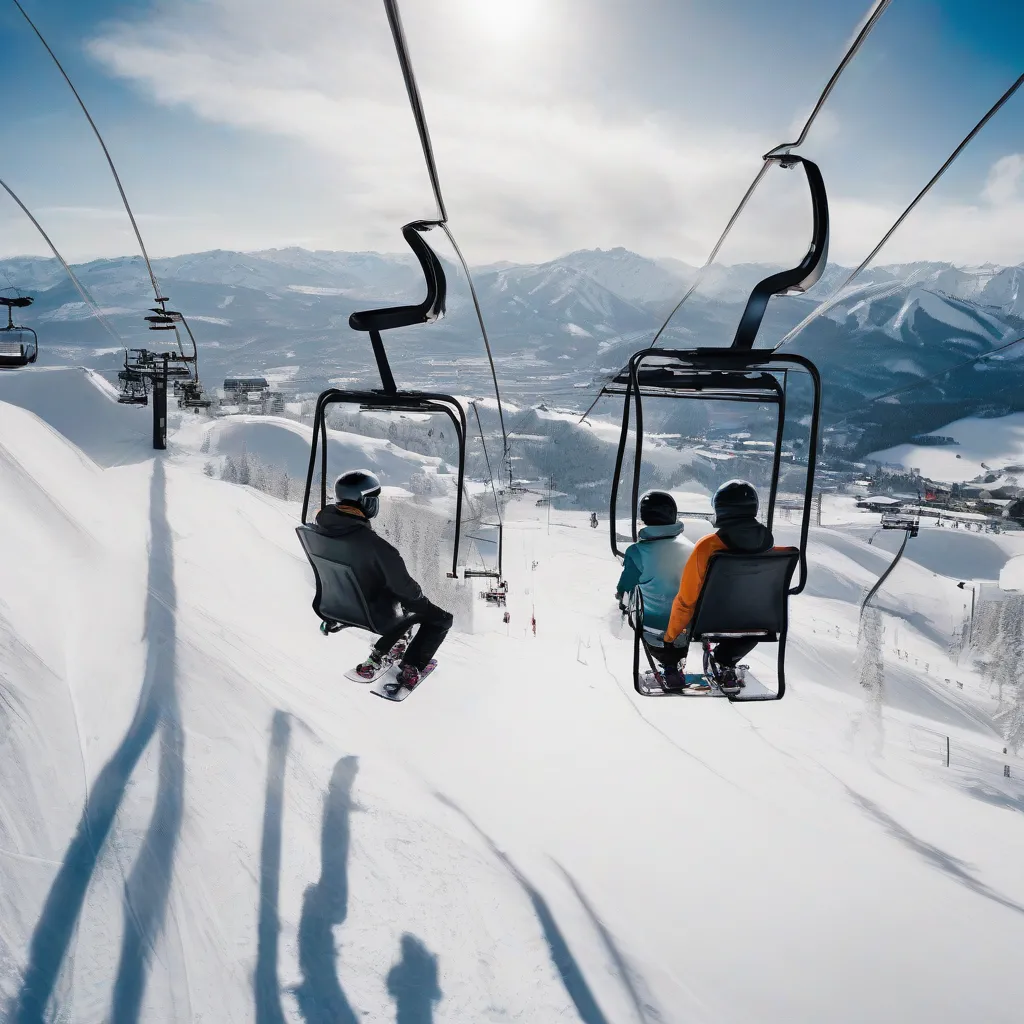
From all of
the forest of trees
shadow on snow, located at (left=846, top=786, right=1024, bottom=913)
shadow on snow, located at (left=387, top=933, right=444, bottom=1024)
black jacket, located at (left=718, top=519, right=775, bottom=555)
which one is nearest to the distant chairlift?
shadow on snow, located at (left=387, top=933, right=444, bottom=1024)

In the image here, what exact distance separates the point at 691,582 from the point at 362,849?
364 centimetres

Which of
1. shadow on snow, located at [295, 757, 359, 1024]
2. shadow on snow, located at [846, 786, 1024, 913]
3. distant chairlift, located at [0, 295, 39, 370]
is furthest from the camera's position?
distant chairlift, located at [0, 295, 39, 370]

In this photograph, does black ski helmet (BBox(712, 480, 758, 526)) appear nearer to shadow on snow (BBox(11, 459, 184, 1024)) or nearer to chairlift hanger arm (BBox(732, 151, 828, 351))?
chairlift hanger arm (BBox(732, 151, 828, 351))

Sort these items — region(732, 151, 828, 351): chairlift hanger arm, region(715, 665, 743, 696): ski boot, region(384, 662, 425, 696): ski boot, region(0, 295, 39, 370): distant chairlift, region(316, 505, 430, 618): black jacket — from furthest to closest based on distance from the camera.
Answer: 1. region(0, 295, 39, 370): distant chairlift
2. region(384, 662, 425, 696): ski boot
3. region(715, 665, 743, 696): ski boot
4. region(316, 505, 430, 618): black jacket
5. region(732, 151, 828, 351): chairlift hanger arm

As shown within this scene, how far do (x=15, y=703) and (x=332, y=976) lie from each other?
322 cm

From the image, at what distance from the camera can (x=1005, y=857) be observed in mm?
11852

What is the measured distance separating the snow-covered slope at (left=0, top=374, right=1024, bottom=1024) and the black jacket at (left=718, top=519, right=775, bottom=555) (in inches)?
141

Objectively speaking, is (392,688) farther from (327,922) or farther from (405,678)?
(327,922)

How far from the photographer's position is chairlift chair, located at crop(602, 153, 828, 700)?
11.2ft

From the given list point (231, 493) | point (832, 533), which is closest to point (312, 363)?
point (832, 533)

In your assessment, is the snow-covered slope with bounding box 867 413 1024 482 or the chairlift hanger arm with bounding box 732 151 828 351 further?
the snow-covered slope with bounding box 867 413 1024 482

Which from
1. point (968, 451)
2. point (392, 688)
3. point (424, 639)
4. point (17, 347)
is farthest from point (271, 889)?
point (968, 451)

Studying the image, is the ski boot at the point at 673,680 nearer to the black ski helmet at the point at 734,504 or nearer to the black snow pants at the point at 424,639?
the black ski helmet at the point at 734,504

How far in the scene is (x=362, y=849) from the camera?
5.29 metres
